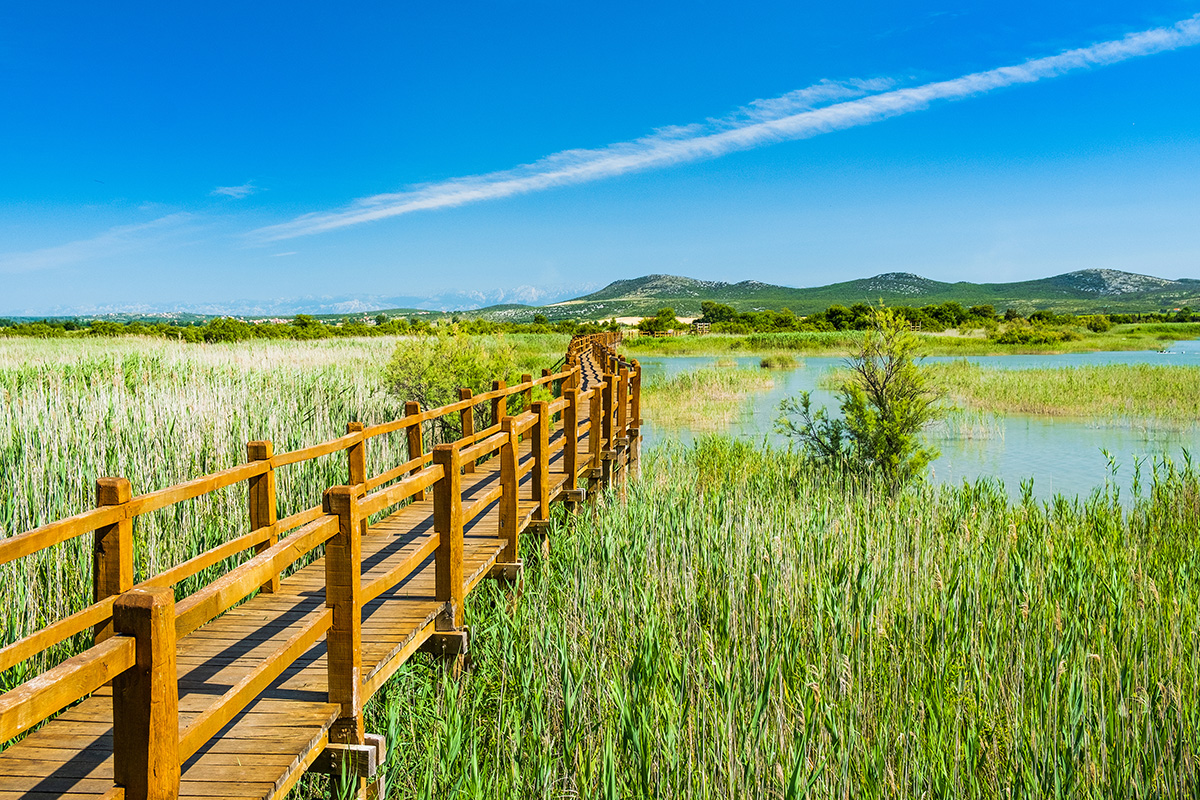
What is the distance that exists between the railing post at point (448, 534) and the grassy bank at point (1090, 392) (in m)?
17.3

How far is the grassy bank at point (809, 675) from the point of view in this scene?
3.65 meters

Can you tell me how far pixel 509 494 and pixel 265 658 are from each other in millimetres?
2380

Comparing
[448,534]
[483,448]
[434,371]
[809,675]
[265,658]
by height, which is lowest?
[809,675]

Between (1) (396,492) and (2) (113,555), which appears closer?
(2) (113,555)

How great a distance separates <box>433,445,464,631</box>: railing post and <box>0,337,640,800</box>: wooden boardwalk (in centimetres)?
1

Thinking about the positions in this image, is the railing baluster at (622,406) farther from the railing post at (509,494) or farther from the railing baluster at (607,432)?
the railing post at (509,494)

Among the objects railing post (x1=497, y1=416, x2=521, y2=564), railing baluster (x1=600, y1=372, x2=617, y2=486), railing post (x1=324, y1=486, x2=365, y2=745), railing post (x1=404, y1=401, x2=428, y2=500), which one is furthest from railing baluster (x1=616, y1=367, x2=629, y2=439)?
railing post (x1=324, y1=486, x2=365, y2=745)

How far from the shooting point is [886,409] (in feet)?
40.1

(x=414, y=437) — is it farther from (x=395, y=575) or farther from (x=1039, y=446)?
(x=1039, y=446)

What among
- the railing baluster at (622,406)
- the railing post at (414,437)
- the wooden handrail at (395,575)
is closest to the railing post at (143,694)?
the wooden handrail at (395,575)

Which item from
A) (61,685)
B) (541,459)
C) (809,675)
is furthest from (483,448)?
(61,685)

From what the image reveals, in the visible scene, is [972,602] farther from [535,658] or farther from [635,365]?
[635,365]

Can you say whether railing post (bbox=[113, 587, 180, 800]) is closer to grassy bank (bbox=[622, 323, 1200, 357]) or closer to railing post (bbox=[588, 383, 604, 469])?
railing post (bbox=[588, 383, 604, 469])

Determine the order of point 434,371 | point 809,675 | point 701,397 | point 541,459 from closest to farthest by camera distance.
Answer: point 809,675 < point 541,459 < point 434,371 < point 701,397
